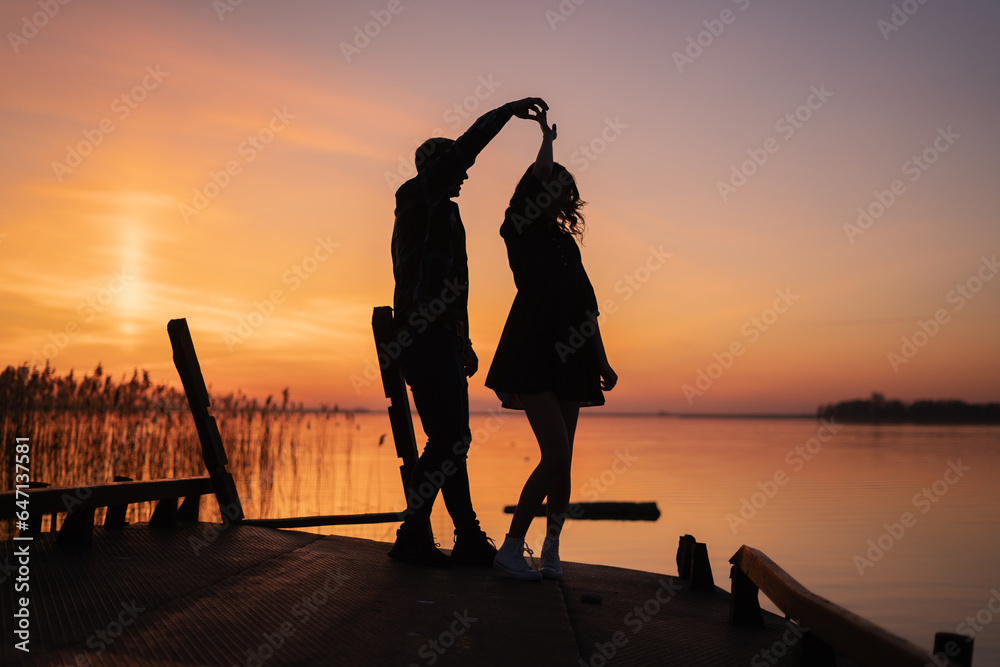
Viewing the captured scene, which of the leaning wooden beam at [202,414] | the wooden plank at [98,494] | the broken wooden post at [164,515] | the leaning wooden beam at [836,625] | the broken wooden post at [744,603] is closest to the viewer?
the leaning wooden beam at [836,625]

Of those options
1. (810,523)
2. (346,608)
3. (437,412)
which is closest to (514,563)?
(437,412)

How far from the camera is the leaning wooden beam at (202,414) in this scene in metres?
4.95

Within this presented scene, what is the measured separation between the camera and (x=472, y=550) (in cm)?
404

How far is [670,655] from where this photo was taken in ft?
8.43

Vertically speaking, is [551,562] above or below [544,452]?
below

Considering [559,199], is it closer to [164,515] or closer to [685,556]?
[685,556]

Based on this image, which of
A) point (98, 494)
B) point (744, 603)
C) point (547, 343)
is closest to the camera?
point (744, 603)

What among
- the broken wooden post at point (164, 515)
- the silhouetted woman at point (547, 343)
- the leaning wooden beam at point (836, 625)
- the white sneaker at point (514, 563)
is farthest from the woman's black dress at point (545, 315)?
the broken wooden post at point (164, 515)

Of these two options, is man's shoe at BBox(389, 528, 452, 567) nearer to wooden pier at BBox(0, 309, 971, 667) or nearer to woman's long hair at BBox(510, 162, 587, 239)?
wooden pier at BBox(0, 309, 971, 667)

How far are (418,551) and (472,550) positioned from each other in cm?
28

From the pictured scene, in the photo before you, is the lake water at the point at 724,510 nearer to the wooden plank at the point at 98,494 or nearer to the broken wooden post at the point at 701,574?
the broken wooden post at the point at 701,574

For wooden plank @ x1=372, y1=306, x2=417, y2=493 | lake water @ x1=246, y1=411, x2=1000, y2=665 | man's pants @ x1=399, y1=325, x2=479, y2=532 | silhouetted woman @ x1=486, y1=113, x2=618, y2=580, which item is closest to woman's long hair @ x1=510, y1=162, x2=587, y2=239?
silhouetted woman @ x1=486, y1=113, x2=618, y2=580

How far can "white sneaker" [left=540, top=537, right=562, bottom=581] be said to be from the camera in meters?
3.78

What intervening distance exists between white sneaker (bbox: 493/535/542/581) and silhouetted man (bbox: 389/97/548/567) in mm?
278
